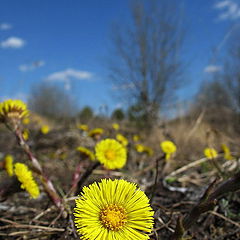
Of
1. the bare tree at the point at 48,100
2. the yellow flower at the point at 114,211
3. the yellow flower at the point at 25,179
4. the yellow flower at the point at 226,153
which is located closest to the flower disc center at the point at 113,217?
the yellow flower at the point at 114,211

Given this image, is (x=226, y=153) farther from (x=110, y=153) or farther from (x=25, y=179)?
(x=25, y=179)

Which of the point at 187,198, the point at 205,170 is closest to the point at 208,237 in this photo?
the point at 187,198

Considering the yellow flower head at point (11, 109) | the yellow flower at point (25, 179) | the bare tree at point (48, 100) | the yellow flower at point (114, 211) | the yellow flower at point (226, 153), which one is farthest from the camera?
the bare tree at point (48, 100)

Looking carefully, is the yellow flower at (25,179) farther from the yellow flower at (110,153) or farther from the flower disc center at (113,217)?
the flower disc center at (113,217)

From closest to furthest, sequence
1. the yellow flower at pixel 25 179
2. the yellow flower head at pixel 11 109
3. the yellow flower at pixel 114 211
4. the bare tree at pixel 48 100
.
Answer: the yellow flower at pixel 114 211 → the yellow flower at pixel 25 179 → the yellow flower head at pixel 11 109 → the bare tree at pixel 48 100

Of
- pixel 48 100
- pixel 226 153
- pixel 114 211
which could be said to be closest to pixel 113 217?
pixel 114 211

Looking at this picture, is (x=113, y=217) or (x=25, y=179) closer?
(x=113, y=217)
